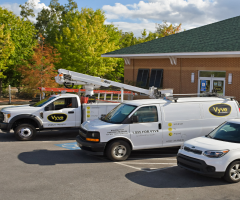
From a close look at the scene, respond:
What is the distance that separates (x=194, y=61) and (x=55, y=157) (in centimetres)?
1260

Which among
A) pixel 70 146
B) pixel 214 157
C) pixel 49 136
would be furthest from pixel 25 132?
pixel 214 157

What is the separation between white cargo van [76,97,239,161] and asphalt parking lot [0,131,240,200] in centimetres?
51

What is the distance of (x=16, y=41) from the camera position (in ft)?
109

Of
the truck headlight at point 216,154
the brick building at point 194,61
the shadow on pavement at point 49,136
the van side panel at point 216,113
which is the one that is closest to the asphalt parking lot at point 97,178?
the truck headlight at point 216,154

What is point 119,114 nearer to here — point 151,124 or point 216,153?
point 151,124

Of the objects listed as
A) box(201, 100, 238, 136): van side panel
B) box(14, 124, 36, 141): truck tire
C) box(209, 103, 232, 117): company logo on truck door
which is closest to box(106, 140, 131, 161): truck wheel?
box(201, 100, 238, 136): van side panel

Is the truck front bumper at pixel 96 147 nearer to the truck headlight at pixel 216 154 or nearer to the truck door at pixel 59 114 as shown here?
the truck headlight at pixel 216 154

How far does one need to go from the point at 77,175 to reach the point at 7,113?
5767 millimetres

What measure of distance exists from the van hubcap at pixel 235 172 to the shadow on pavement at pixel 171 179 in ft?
0.88

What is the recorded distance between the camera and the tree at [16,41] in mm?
31688

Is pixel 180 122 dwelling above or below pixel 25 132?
above

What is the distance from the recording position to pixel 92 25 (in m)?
30.0

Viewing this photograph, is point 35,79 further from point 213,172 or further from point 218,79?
point 213,172

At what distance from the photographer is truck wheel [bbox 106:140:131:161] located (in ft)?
29.8
